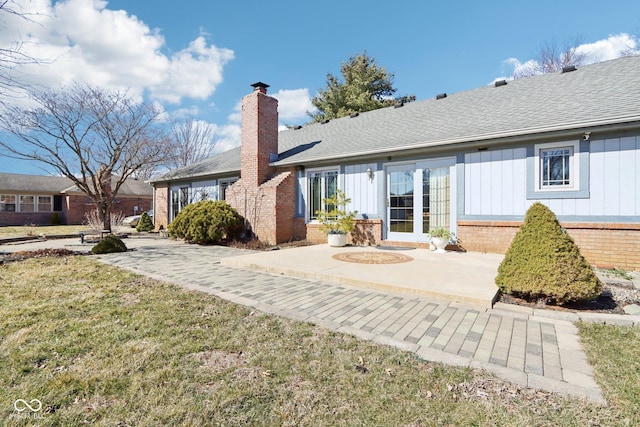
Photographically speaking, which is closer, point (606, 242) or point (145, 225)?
point (606, 242)

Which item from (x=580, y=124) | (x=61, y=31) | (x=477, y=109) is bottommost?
(x=580, y=124)

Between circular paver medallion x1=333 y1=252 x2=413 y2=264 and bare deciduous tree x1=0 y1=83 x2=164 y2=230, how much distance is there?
13665 millimetres

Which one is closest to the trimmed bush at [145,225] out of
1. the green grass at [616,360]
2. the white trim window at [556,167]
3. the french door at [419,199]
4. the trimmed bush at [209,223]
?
the trimmed bush at [209,223]

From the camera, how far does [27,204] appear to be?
25.7 metres

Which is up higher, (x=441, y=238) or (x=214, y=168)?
(x=214, y=168)

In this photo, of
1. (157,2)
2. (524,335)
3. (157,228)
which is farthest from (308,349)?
(157,228)

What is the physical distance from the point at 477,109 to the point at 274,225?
7334 mm

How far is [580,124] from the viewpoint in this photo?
19.3 ft

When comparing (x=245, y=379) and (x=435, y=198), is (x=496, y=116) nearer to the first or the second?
(x=435, y=198)

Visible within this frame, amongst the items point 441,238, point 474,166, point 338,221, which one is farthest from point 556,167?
point 338,221

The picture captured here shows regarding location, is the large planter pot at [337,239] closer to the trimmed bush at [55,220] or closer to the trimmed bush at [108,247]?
the trimmed bush at [108,247]

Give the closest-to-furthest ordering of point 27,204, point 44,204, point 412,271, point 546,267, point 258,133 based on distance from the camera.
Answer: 1. point 546,267
2. point 412,271
3. point 258,133
4. point 27,204
5. point 44,204

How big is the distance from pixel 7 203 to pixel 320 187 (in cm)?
3039

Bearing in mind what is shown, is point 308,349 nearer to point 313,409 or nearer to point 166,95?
point 313,409
